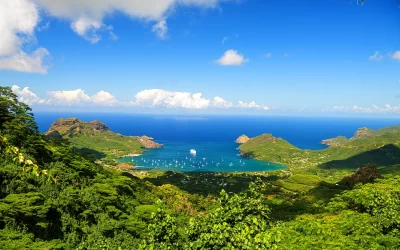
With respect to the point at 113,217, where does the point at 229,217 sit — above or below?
above

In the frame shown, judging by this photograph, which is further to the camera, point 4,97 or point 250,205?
point 4,97

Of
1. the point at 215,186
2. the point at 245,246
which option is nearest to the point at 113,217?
the point at 245,246

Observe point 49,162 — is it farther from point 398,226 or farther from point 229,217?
point 398,226

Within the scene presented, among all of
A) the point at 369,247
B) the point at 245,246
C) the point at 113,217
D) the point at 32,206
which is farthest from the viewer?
the point at 113,217

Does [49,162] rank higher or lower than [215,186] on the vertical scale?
higher

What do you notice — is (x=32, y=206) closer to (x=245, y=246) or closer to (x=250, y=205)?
(x=250, y=205)

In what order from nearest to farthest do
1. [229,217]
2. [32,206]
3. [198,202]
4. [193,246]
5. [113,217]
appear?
1. [193,246]
2. [229,217]
3. [32,206]
4. [113,217]
5. [198,202]

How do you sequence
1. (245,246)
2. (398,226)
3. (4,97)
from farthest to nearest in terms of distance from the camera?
(4,97) < (398,226) < (245,246)

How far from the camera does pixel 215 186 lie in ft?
513

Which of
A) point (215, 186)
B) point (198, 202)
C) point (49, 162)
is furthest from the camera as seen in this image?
point (215, 186)

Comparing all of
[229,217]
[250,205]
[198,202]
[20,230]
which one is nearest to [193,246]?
[229,217]

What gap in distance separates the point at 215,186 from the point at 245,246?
151m

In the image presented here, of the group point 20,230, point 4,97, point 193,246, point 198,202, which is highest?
point 4,97

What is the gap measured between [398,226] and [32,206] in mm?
33611
